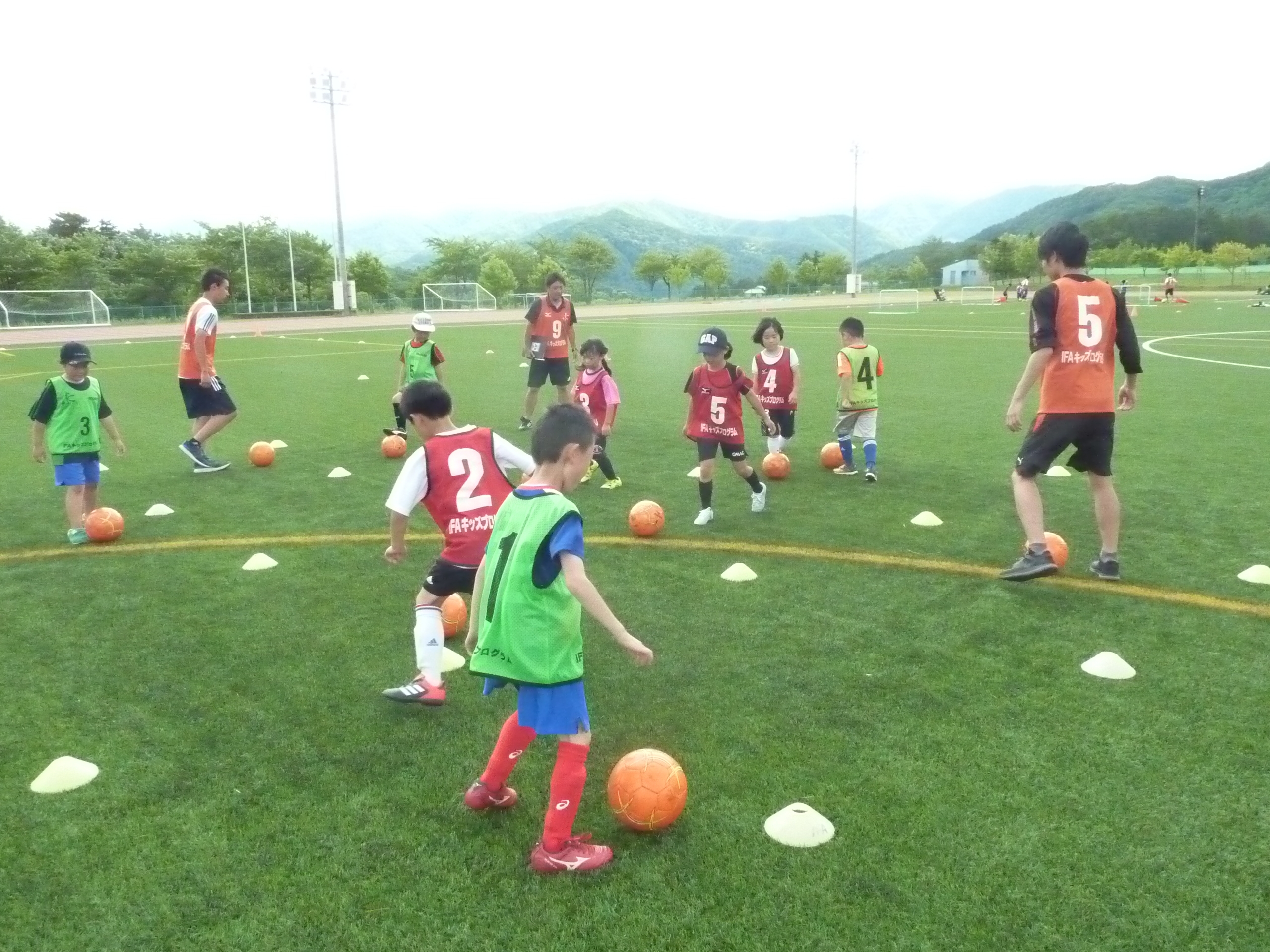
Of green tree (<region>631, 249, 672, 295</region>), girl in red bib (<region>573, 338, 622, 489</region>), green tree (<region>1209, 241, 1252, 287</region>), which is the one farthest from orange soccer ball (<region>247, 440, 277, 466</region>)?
green tree (<region>631, 249, 672, 295</region>)

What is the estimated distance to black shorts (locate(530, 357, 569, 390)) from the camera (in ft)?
43.0

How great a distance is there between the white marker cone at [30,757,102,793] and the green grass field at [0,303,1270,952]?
6cm

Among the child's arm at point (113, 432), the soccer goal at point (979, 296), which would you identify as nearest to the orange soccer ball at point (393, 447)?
the child's arm at point (113, 432)

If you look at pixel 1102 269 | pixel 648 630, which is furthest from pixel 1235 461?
pixel 1102 269

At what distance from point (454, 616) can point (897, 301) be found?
226 ft

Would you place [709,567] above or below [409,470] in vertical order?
below

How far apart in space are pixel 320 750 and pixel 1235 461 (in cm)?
975

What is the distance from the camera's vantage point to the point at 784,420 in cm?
1030

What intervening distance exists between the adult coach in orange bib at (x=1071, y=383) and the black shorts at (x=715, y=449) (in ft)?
8.07

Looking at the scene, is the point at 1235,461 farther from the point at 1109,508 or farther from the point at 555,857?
the point at 555,857

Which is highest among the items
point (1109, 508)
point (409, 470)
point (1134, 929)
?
point (409, 470)

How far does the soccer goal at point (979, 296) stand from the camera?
6347 cm

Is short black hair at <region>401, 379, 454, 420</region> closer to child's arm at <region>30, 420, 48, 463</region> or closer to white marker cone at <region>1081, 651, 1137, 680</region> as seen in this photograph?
white marker cone at <region>1081, 651, 1137, 680</region>

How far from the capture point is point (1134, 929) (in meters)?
3.12
